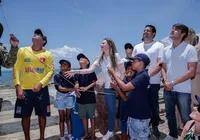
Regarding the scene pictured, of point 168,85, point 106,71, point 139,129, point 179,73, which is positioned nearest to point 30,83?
point 106,71

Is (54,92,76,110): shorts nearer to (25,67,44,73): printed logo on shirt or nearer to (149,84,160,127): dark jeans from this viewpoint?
(25,67,44,73): printed logo on shirt

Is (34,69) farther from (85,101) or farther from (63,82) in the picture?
(85,101)

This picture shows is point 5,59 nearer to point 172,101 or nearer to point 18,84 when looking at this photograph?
point 18,84

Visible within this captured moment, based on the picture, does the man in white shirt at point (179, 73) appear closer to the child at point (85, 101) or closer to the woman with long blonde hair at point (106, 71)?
the woman with long blonde hair at point (106, 71)

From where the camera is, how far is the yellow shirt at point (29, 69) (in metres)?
4.23

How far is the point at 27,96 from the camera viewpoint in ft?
13.8

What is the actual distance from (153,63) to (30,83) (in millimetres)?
2764

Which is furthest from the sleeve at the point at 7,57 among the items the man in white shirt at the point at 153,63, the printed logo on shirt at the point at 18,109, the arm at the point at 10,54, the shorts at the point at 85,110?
the man in white shirt at the point at 153,63

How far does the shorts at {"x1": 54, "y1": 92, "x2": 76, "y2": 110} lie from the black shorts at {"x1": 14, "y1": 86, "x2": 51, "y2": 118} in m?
0.48

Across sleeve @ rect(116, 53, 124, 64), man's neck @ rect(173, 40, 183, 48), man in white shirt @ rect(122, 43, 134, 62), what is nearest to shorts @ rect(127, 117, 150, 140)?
sleeve @ rect(116, 53, 124, 64)

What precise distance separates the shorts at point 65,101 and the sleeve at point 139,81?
1.87m

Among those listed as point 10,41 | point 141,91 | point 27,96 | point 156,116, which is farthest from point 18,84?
point 156,116

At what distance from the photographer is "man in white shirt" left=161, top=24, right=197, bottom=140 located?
3826mm

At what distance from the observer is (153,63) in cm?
461
